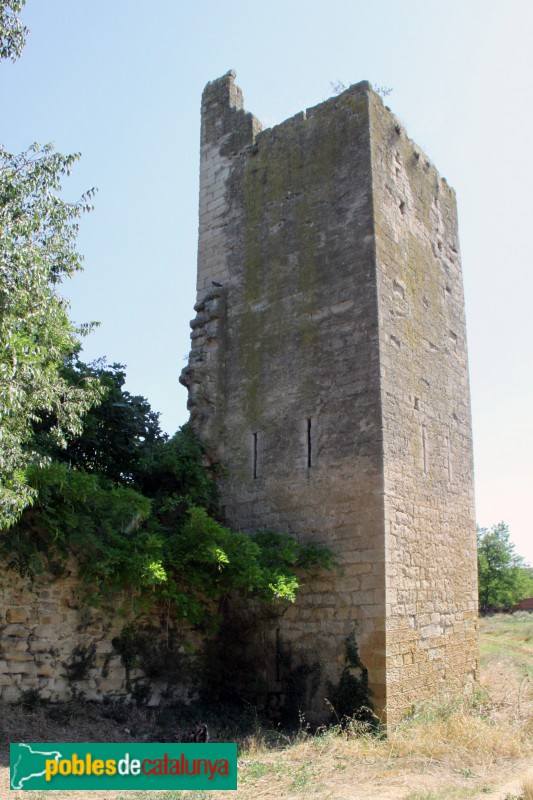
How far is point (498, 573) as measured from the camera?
110 feet

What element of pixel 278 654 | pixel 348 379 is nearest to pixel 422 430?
pixel 348 379

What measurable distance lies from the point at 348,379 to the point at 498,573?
27257mm

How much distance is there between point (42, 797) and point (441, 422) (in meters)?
6.86

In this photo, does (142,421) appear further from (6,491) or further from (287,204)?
(6,491)

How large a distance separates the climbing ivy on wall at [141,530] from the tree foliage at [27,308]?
0.59 m

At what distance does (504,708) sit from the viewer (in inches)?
374

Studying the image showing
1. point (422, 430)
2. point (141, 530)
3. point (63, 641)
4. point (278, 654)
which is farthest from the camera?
point (422, 430)

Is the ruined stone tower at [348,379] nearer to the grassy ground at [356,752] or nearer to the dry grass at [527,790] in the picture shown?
the grassy ground at [356,752]

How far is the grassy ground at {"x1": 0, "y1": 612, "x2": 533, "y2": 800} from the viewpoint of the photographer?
6031 mm

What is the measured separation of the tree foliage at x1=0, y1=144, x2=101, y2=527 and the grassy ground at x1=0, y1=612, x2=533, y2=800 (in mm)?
2474

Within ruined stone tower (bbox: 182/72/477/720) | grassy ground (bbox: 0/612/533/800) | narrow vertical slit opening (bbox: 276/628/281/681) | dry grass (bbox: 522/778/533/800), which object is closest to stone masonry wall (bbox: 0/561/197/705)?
grassy ground (bbox: 0/612/533/800)

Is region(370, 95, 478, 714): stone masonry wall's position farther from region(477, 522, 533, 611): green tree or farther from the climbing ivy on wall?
region(477, 522, 533, 611): green tree

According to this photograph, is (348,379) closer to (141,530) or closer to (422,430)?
(422,430)

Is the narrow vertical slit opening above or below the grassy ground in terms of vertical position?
above
